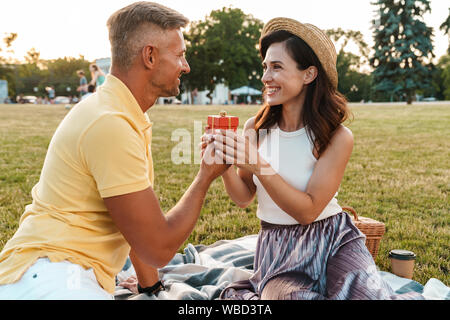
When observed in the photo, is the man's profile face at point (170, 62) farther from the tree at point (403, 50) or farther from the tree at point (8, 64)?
the tree at point (8, 64)

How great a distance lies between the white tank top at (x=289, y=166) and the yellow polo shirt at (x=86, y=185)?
107 cm

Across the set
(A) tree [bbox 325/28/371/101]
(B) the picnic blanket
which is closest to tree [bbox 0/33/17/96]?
(A) tree [bbox 325/28/371/101]

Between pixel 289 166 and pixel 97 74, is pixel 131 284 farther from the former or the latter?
pixel 97 74

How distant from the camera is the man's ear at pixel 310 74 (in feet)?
9.08

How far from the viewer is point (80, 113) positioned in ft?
6.70

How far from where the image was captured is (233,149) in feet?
7.52

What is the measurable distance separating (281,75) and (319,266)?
127 cm

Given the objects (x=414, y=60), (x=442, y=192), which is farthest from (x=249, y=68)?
(x=442, y=192)

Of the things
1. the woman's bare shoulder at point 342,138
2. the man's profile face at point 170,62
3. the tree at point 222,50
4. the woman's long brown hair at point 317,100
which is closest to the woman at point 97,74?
the woman's long brown hair at point 317,100

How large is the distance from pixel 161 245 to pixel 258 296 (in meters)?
1.08

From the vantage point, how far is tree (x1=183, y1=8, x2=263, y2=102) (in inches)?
2119

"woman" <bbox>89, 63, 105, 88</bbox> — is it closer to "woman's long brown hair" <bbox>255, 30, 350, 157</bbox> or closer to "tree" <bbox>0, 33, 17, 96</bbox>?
"woman's long brown hair" <bbox>255, 30, 350, 157</bbox>

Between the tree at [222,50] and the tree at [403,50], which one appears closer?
the tree at [403,50]

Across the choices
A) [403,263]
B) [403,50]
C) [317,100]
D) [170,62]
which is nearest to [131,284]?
[170,62]
